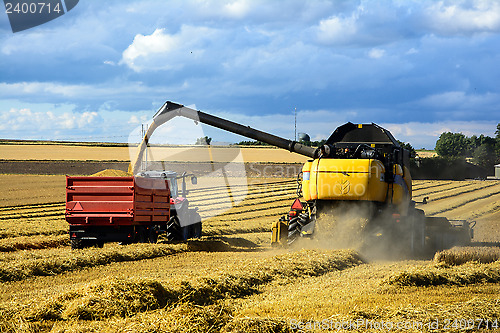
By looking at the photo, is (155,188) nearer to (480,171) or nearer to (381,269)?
(381,269)

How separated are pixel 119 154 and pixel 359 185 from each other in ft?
174

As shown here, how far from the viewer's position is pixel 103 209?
14703mm

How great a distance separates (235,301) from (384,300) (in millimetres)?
2202

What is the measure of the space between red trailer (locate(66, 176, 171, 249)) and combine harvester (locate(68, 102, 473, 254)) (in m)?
1.06

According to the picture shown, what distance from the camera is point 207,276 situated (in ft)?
29.7

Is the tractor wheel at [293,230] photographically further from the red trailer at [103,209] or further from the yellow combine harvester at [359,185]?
the red trailer at [103,209]

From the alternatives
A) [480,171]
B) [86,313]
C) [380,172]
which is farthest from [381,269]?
[480,171]

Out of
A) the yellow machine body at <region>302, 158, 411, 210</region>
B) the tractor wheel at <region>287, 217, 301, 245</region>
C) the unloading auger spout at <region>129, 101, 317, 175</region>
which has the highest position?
the unloading auger spout at <region>129, 101, 317, 175</region>

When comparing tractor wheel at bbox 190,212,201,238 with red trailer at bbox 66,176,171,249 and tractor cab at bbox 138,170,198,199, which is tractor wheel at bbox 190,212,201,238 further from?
red trailer at bbox 66,176,171,249

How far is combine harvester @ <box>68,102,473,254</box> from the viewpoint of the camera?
1320 centimetres

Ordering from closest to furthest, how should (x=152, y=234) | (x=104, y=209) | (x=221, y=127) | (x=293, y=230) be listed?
(x=293, y=230) → (x=104, y=209) → (x=221, y=127) → (x=152, y=234)

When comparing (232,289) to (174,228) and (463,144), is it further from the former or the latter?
(463,144)

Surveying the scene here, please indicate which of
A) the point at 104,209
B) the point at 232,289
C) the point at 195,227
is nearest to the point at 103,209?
the point at 104,209

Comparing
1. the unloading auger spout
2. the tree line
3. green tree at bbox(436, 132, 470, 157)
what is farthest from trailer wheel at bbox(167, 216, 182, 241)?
green tree at bbox(436, 132, 470, 157)
